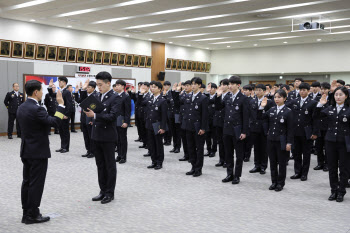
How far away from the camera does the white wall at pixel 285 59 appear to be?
60.0 feet

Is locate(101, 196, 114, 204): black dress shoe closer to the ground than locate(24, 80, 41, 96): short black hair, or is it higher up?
closer to the ground

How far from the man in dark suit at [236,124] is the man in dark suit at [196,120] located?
1.56 ft

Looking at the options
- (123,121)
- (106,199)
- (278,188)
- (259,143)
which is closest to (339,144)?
(278,188)

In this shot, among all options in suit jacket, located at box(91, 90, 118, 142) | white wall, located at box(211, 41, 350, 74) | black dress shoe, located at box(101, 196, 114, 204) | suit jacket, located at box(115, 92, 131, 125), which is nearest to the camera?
suit jacket, located at box(91, 90, 118, 142)

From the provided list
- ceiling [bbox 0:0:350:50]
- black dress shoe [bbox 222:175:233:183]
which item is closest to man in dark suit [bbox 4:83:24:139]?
ceiling [bbox 0:0:350:50]

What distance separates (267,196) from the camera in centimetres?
579

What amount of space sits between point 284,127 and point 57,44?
11.8 meters

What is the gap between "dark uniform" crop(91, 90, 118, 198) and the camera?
5129mm

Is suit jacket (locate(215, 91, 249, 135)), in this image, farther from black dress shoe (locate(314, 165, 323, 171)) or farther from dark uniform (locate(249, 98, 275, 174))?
black dress shoe (locate(314, 165, 323, 171))

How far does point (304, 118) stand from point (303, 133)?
0.34 metres

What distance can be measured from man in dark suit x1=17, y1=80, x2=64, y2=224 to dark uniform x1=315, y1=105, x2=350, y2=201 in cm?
410

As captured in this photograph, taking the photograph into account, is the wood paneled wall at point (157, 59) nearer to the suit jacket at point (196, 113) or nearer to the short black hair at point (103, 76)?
the suit jacket at point (196, 113)

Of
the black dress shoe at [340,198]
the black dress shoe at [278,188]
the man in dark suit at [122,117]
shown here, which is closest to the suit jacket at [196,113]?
the man in dark suit at [122,117]

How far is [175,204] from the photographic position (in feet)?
17.4
